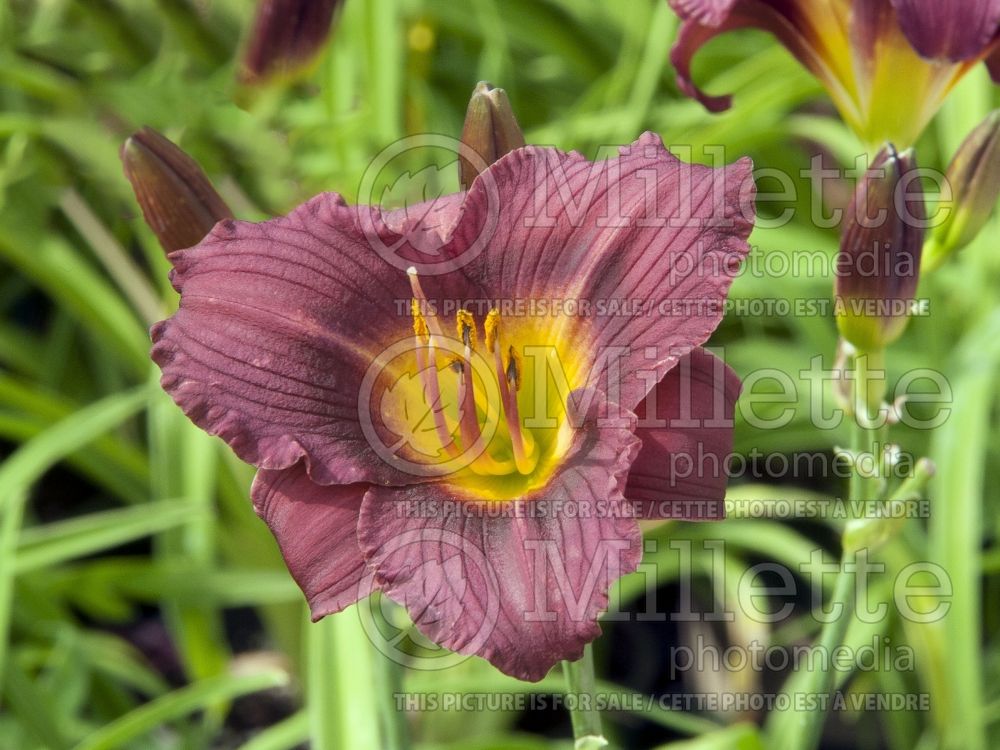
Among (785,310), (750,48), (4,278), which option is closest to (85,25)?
(4,278)

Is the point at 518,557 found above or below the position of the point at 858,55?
below

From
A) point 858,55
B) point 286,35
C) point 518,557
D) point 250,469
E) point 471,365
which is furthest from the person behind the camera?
point 250,469

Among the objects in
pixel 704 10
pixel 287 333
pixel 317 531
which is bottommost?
pixel 317 531

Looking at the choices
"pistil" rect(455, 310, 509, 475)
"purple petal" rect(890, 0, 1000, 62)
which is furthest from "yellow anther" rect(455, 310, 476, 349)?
"purple petal" rect(890, 0, 1000, 62)

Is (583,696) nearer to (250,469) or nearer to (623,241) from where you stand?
(623,241)

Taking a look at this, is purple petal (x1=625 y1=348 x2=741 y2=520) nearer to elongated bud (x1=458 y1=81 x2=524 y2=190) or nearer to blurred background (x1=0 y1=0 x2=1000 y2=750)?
elongated bud (x1=458 y1=81 x2=524 y2=190)

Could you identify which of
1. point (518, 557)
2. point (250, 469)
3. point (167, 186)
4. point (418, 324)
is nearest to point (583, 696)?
point (518, 557)
